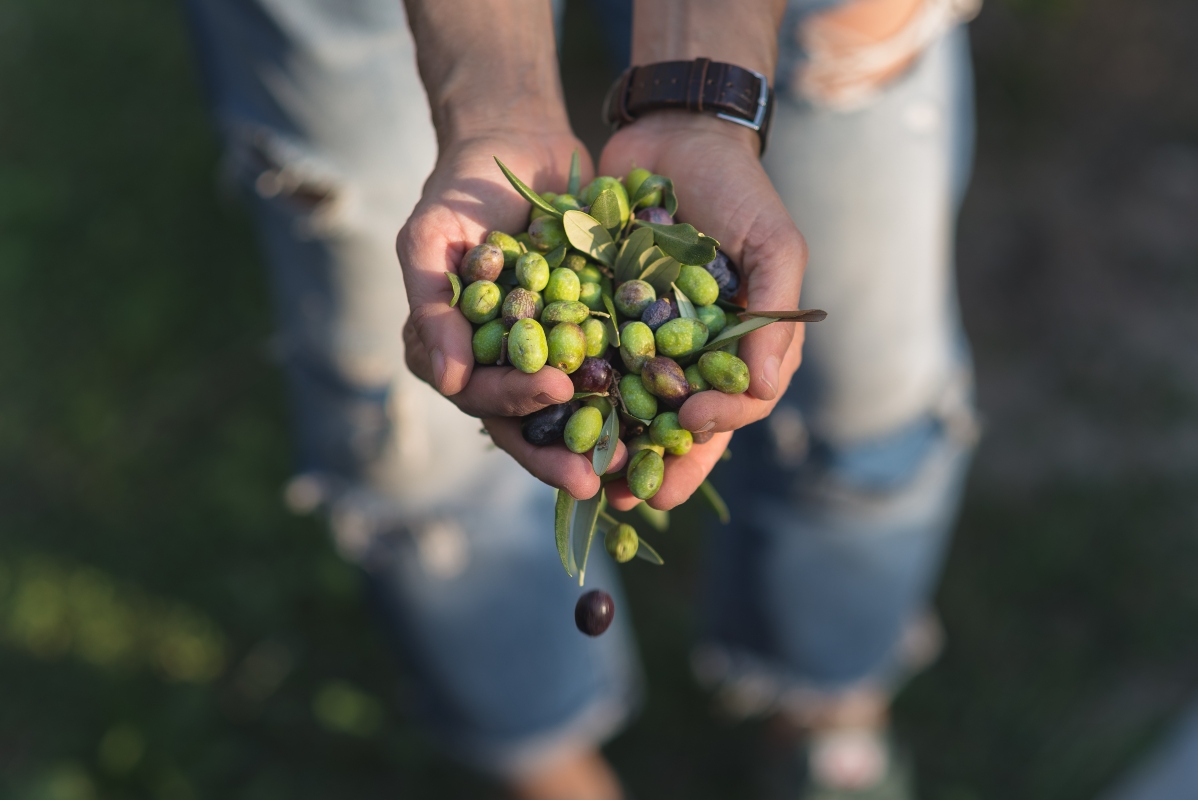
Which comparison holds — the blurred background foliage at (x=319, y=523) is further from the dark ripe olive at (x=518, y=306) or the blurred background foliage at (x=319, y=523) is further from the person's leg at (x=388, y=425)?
the dark ripe olive at (x=518, y=306)

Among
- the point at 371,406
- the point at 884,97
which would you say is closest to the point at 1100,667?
the point at 884,97

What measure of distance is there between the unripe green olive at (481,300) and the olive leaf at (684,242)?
168 millimetres

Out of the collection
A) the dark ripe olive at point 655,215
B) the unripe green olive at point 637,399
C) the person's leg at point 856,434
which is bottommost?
the person's leg at point 856,434

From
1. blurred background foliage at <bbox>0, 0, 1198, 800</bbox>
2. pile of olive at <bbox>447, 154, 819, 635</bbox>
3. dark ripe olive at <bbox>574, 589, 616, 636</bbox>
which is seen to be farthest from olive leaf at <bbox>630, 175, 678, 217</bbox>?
blurred background foliage at <bbox>0, 0, 1198, 800</bbox>

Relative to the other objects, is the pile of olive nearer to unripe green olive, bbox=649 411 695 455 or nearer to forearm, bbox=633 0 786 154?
unripe green olive, bbox=649 411 695 455

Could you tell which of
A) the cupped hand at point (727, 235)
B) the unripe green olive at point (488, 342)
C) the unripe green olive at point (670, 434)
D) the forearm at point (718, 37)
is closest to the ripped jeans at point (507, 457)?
the forearm at point (718, 37)

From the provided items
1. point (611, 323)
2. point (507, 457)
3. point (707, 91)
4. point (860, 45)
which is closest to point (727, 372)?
point (611, 323)

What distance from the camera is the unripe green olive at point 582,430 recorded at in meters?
1.00

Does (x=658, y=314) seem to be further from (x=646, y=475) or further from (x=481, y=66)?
(x=481, y=66)

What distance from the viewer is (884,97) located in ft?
4.84

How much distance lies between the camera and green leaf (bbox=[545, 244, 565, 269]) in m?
1.08

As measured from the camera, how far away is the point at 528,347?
98cm

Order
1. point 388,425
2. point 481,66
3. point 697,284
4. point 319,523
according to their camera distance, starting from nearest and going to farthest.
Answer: point 697,284
point 481,66
point 388,425
point 319,523

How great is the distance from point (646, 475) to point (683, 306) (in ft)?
0.63
